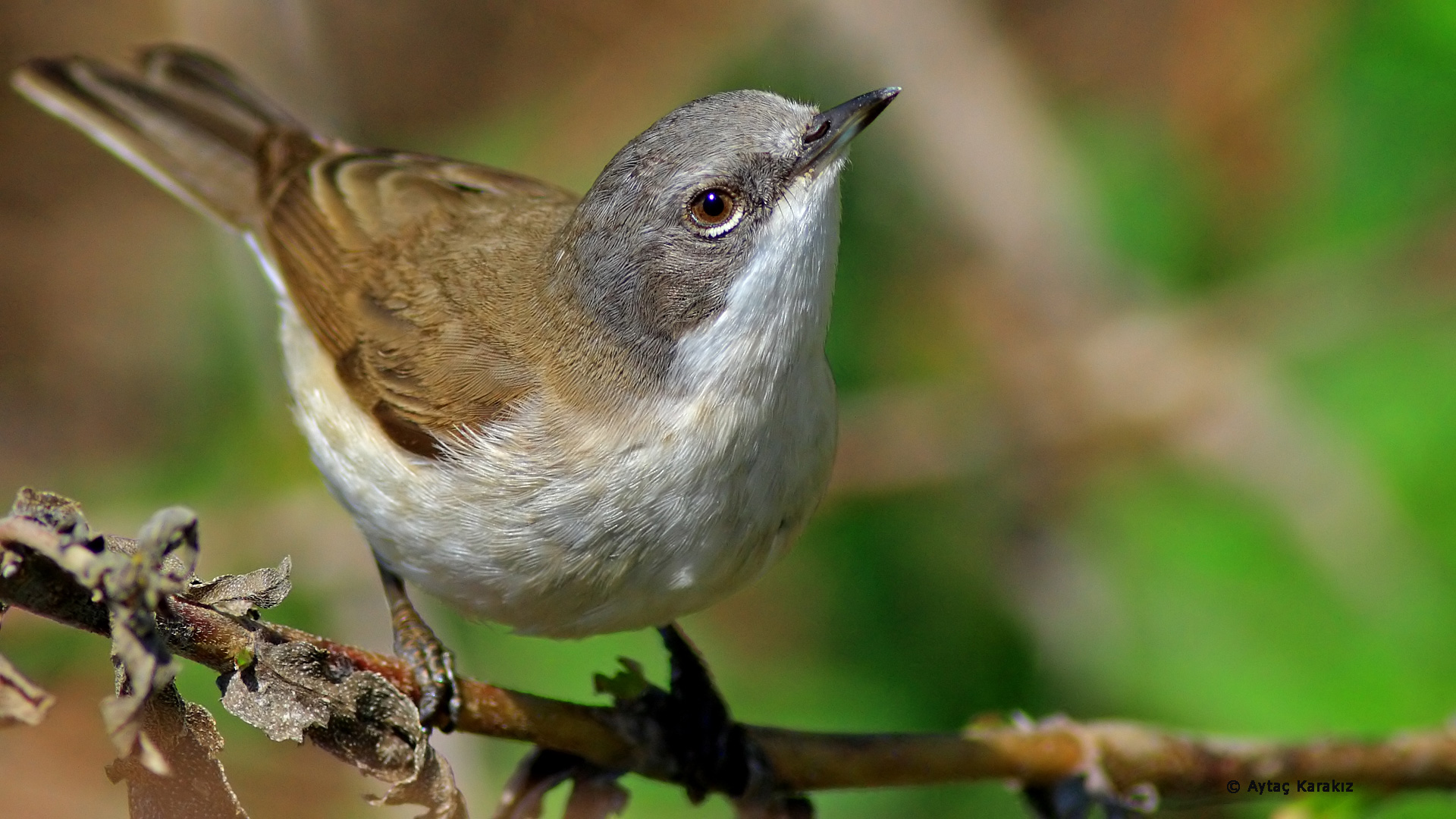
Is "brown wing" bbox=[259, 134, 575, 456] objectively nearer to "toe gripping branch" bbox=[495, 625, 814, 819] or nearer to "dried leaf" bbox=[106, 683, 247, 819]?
"toe gripping branch" bbox=[495, 625, 814, 819]

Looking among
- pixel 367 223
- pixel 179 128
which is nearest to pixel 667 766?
pixel 367 223

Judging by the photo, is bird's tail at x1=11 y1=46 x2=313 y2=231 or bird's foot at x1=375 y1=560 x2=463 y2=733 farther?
bird's tail at x1=11 y1=46 x2=313 y2=231

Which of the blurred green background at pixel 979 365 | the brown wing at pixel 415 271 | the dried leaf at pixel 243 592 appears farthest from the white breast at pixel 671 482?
the blurred green background at pixel 979 365

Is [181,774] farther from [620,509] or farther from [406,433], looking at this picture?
[406,433]

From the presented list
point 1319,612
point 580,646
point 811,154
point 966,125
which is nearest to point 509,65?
point 966,125

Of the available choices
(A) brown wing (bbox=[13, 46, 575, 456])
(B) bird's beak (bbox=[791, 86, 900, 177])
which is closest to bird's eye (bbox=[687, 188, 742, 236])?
(B) bird's beak (bbox=[791, 86, 900, 177])

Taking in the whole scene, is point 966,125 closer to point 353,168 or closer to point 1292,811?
point 353,168

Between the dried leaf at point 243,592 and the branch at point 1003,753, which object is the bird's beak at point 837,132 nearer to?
the branch at point 1003,753
